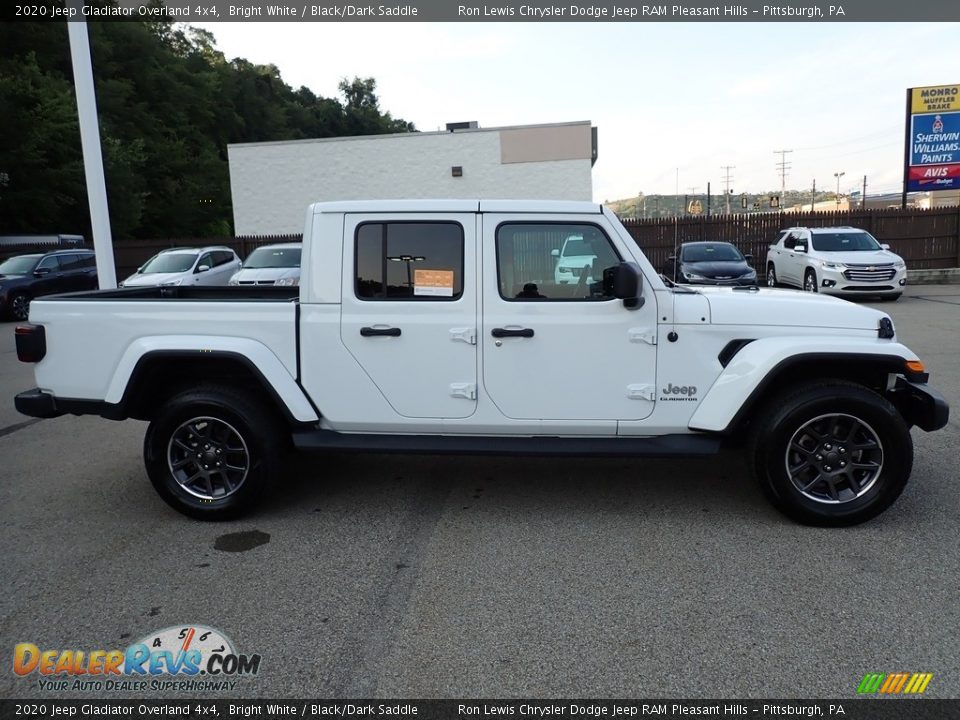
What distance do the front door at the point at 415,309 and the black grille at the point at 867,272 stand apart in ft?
46.7

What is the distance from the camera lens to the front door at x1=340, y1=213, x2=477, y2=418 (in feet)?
14.3

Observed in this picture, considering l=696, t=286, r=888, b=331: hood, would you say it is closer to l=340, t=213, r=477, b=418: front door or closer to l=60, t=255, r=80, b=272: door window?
l=340, t=213, r=477, b=418: front door

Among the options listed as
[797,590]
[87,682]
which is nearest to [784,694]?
[797,590]

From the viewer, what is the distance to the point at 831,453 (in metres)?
4.22

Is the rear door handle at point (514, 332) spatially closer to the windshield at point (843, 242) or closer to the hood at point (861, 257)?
the hood at point (861, 257)

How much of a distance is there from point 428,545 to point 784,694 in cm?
202

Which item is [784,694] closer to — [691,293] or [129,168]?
[691,293]

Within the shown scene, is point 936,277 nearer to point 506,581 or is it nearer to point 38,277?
point 506,581

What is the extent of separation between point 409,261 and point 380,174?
25782 millimetres

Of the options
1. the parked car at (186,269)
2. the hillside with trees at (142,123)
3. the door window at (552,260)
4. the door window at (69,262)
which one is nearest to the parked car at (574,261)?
the door window at (552,260)

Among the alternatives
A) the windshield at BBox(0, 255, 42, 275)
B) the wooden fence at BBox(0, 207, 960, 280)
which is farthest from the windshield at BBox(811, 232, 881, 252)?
the windshield at BBox(0, 255, 42, 275)

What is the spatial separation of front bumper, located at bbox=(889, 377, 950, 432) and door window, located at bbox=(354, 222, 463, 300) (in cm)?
276

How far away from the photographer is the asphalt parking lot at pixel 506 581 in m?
2.90

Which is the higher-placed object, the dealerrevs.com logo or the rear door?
the rear door
